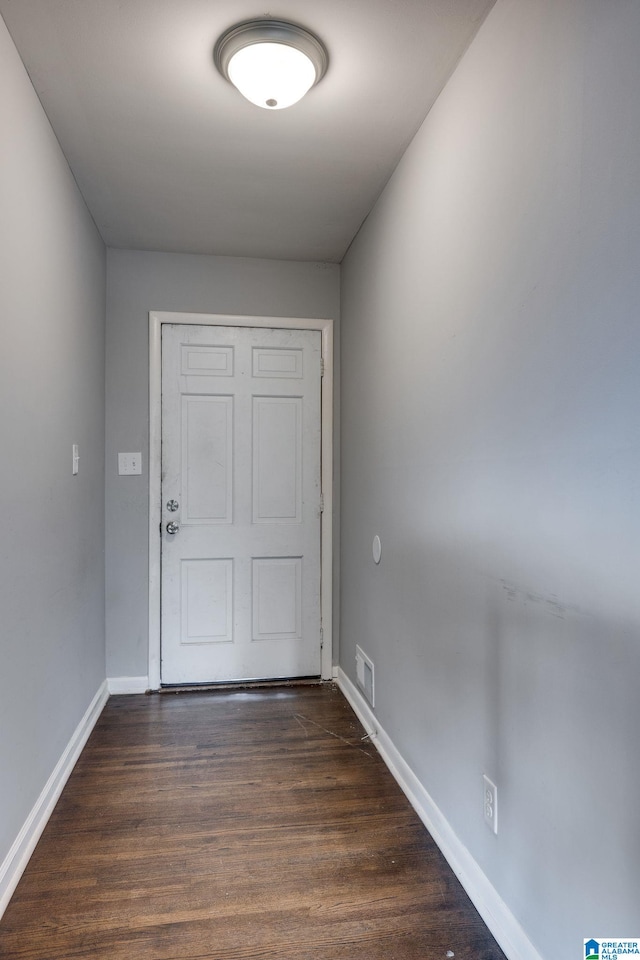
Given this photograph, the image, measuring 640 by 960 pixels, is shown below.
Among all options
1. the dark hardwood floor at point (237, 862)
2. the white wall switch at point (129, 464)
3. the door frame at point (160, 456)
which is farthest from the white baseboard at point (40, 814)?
the white wall switch at point (129, 464)

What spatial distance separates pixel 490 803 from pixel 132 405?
2.53m

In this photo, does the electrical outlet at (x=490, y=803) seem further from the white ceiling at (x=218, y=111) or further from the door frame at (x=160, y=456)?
the white ceiling at (x=218, y=111)

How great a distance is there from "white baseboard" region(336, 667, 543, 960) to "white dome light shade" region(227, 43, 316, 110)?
2295mm

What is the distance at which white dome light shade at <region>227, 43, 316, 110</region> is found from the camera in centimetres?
158

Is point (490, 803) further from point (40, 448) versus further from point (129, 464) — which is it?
point (129, 464)

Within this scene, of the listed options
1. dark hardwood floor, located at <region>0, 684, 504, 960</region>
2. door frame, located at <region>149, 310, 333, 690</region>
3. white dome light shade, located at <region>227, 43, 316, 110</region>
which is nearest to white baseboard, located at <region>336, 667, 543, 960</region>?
dark hardwood floor, located at <region>0, 684, 504, 960</region>

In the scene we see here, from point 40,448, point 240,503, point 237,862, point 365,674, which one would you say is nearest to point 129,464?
point 240,503

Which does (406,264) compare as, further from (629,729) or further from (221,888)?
(221,888)

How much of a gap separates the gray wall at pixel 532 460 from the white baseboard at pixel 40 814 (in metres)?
1.28

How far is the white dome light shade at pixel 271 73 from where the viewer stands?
1584 millimetres

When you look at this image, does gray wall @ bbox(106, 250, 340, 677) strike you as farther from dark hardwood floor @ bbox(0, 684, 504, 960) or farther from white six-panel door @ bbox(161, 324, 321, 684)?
dark hardwood floor @ bbox(0, 684, 504, 960)

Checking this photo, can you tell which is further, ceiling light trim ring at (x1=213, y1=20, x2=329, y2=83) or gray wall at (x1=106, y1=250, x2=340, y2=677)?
gray wall at (x1=106, y1=250, x2=340, y2=677)

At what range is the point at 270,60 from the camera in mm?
1599

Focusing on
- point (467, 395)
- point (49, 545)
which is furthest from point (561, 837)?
point (49, 545)
